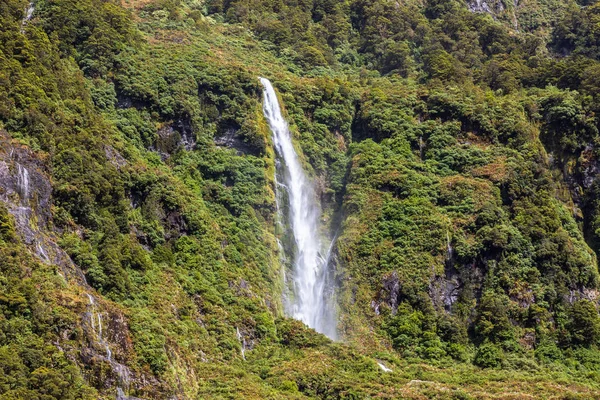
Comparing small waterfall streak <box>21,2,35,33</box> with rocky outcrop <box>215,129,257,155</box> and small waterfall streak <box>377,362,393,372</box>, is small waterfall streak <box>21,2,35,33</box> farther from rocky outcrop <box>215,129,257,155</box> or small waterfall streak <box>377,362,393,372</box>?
small waterfall streak <box>377,362,393,372</box>

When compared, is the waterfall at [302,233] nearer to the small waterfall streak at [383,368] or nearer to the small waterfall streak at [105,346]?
the small waterfall streak at [383,368]

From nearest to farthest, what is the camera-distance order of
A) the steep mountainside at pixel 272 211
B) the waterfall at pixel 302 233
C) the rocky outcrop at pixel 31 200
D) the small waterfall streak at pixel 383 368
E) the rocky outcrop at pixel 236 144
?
the rocky outcrop at pixel 31 200
the steep mountainside at pixel 272 211
the small waterfall streak at pixel 383 368
the waterfall at pixel 302 233
the rocky outcrop at pixel 236 144

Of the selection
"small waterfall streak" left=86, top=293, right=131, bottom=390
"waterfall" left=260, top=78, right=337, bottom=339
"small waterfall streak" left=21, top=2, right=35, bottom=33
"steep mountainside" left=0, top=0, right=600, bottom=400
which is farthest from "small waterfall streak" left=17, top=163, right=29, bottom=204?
"waterfall" left=260, top=78, right=337, bottom=339

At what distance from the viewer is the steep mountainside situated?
46.4m

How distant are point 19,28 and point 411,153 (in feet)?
104

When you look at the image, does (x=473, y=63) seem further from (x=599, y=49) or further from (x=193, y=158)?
(x=193, y=158)

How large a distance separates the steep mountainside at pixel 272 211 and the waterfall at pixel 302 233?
0.87 metres

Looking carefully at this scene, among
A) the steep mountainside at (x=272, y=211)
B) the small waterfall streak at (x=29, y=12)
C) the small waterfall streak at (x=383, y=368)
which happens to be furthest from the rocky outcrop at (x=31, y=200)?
the small waterfall streak at (x=29, y=12)

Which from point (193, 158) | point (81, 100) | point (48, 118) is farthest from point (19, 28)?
point (193, 158)

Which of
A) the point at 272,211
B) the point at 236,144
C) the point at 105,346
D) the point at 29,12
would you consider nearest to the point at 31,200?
the point at 105,346

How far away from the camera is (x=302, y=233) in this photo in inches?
2758

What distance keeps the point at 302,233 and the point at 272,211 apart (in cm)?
337

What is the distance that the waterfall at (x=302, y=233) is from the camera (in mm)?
64562

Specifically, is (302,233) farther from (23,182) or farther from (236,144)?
(23,182)
